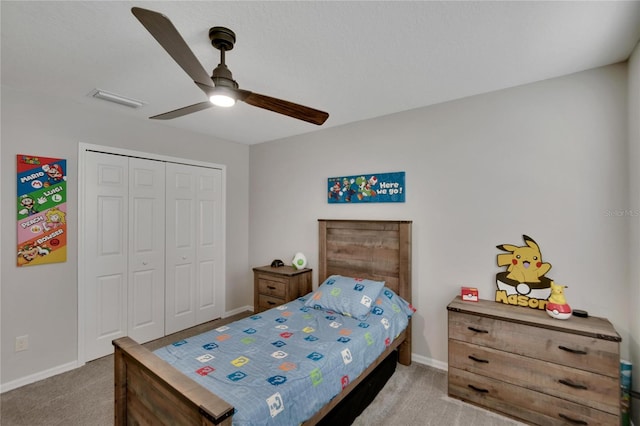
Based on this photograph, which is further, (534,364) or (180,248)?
(180,248)

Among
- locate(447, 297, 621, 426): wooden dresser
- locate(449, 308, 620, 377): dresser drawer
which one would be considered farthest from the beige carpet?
locate(449, 308, 620, 377): dresser drawer

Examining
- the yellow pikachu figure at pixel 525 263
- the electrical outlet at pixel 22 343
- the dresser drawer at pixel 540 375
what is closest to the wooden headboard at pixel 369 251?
the dresser drawer at pixel 540 375

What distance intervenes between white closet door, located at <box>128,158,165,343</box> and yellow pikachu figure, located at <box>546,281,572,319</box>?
12.6ft

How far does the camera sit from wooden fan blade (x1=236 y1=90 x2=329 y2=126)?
1.75 metres

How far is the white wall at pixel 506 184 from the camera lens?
210cm

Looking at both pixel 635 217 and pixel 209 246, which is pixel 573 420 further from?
pixel 209 246

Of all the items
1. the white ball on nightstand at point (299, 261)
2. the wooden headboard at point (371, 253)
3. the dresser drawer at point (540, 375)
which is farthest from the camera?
the white ball on nightstand at point (299, 261)

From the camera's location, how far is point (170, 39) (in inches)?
50.7

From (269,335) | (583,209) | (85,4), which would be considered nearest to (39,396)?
(269,335)

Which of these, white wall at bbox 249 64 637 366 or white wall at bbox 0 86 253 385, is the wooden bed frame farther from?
white wall at bbox 0 86 253 385

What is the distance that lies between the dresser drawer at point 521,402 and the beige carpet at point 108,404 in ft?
0.25

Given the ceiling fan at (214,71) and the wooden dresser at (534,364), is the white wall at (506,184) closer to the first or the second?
the wooden dresser at (534,364)

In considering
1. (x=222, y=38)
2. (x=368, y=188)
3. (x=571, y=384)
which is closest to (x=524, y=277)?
(x=571, y=384)

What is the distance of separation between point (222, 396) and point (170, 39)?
5.55 ft
